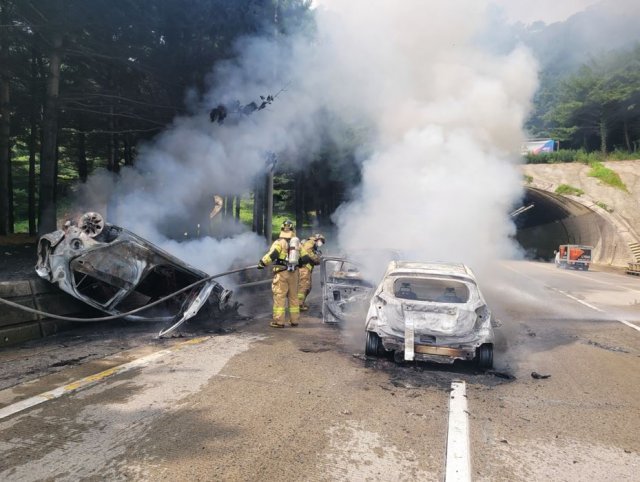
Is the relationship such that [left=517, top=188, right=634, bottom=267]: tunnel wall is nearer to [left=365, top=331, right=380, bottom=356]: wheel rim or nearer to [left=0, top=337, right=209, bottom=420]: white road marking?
[left=365, top=331, right=380, bottom=356]: wheel rim

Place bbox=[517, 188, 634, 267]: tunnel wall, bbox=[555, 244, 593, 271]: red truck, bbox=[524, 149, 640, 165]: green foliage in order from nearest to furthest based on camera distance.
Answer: bbox=[555, 244, 593, 271]: red truck < bbox=[517, 188, 634, 267]: tunnel wall < bbox=[524, 149, 640, 165]: green foliage

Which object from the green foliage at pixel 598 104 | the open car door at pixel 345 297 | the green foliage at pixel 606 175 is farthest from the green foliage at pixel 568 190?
the open car door at pixel 345 297

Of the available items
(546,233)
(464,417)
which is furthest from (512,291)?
(546,233)

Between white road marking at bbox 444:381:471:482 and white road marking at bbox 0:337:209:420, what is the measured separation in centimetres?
324

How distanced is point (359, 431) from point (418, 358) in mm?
1921

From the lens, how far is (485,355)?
5398mm

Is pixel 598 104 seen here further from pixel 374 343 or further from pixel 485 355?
pixel 374 343

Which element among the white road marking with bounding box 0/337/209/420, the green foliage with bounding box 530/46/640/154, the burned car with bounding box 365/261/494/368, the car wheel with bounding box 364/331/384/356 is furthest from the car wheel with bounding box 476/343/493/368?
the green foliage with bounding box 530/46/640/154

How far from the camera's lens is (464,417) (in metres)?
4.02

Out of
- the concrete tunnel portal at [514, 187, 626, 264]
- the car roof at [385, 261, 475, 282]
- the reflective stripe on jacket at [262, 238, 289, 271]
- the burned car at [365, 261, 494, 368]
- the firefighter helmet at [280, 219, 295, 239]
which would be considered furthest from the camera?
the concrete tunnel portal at [514, 187, 626, 264]

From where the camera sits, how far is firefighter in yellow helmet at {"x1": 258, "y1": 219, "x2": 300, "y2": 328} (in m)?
7.56

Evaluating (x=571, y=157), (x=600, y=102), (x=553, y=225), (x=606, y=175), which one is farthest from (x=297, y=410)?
(x=600, y=102)

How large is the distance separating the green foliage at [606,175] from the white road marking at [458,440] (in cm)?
3617

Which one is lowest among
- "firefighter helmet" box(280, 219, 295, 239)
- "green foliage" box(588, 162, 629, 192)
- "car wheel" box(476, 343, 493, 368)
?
"car wheel" box(476, 343, 493, 368)
